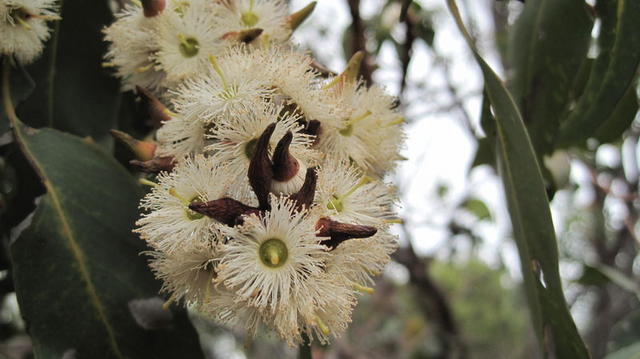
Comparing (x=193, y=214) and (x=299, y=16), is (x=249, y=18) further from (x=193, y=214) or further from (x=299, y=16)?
(x=193, y=214)

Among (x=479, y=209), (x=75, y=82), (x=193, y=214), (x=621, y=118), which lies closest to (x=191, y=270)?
(x=193, y=214)

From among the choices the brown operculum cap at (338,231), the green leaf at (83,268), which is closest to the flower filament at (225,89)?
the brown operculum cap at (338,231)

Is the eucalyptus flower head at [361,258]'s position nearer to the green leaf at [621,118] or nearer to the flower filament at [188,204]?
the flower filament at [188,204]

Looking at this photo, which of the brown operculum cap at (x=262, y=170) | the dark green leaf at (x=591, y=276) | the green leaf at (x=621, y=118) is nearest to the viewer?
the brown operculum cap at (x=262, y=170)

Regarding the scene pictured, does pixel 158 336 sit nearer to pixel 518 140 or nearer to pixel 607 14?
pixel 518 140

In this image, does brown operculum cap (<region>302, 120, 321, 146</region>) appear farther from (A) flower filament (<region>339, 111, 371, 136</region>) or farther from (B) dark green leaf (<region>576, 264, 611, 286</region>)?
(B) dark green leaf (<region>576, 264, 611, 286</region>)
